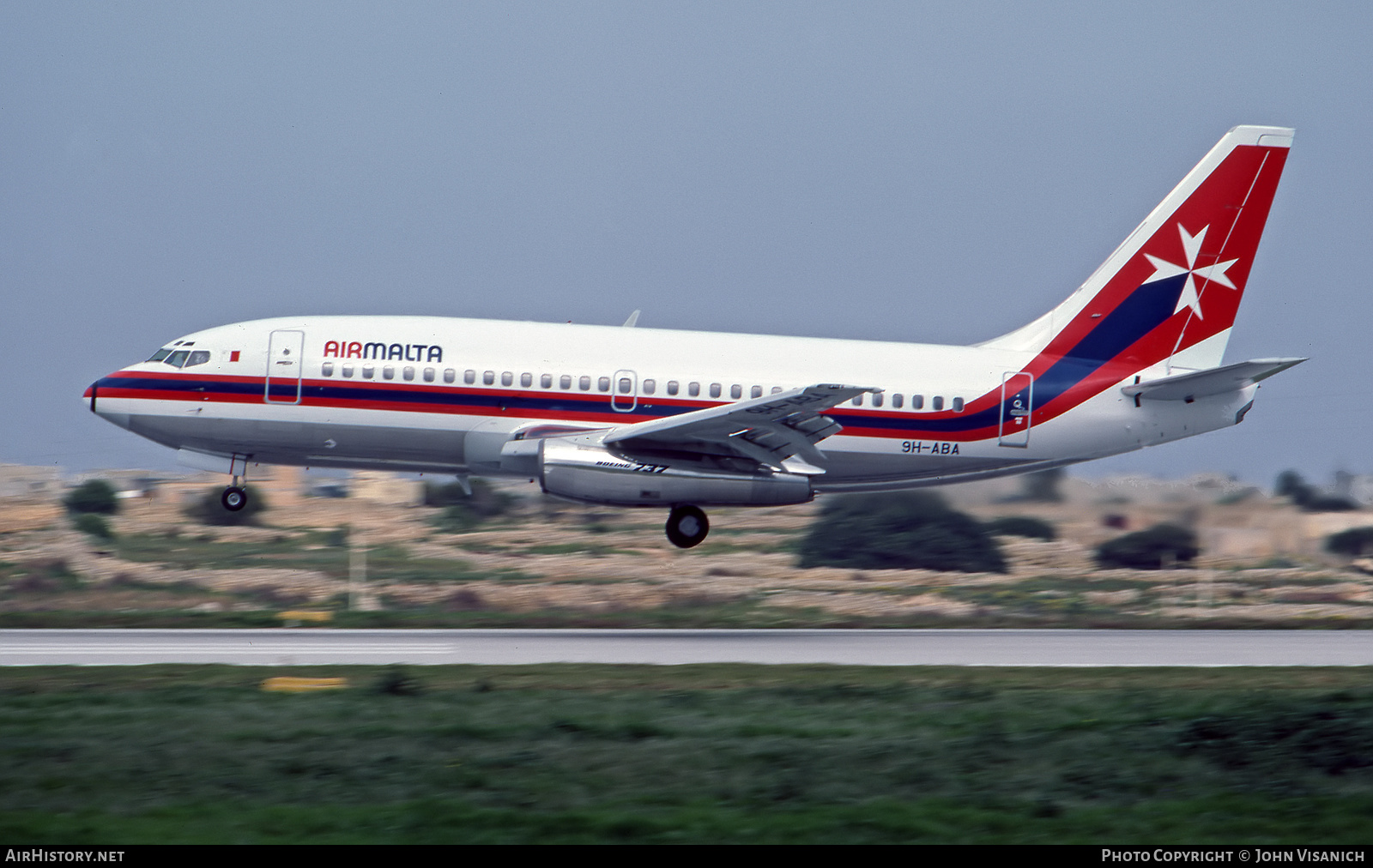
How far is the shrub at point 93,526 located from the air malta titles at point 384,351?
923 inches

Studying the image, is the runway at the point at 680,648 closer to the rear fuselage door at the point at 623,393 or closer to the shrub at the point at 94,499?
the rear fuselage door at the point at 623,393

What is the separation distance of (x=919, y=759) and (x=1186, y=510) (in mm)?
21474

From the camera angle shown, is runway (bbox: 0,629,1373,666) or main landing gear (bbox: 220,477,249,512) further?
main landing gear (bbox: 220,477,249,512)

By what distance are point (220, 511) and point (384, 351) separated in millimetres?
27858

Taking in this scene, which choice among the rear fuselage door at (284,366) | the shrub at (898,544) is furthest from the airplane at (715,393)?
the shrub at (898,544)

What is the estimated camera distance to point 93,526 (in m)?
46.1

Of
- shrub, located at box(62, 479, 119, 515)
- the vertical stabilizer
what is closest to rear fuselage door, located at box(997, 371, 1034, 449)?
the vertical stabilizer

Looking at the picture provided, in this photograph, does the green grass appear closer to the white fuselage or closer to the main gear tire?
the white fuselage

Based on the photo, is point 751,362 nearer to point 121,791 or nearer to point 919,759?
point 919,759

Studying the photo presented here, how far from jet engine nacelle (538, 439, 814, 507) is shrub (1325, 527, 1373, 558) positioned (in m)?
17.3

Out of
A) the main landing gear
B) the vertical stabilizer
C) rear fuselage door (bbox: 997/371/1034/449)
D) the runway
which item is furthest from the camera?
the vertical stabilizer

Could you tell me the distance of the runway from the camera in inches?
794

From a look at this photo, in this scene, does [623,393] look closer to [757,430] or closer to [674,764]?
[757,430]

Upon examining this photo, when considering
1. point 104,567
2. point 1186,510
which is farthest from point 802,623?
point 104,567
